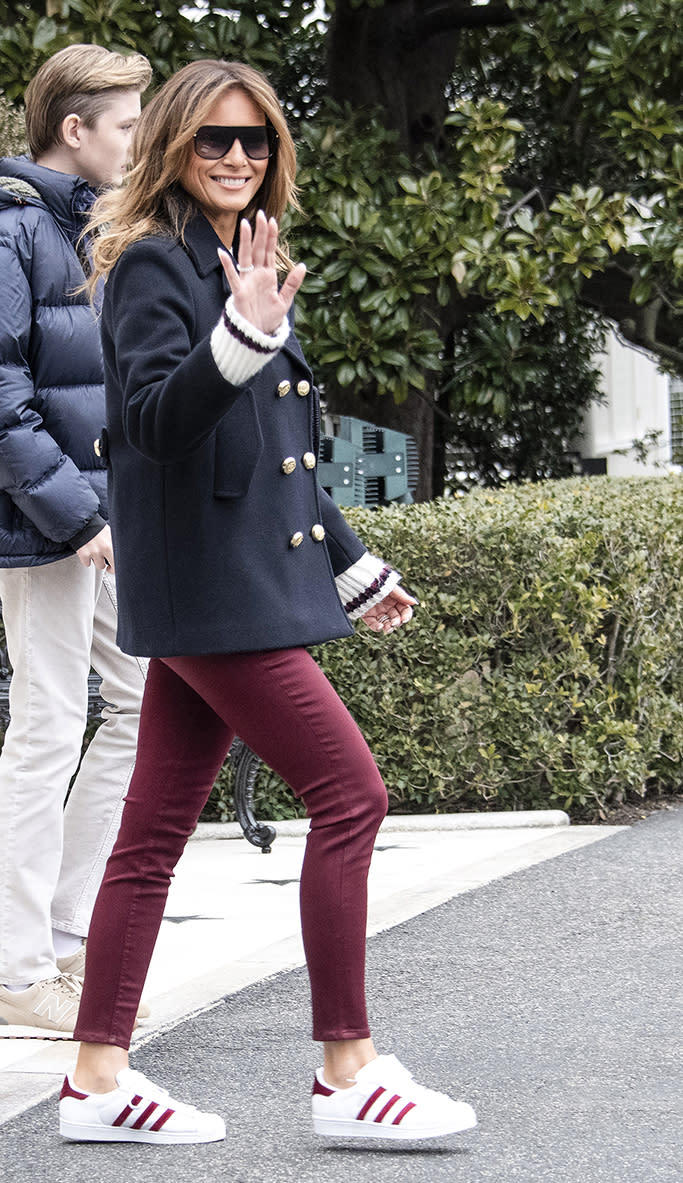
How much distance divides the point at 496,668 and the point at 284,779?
3.48 meters

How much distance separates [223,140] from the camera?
2.76 m

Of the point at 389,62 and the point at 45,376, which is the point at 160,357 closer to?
the point at 45,376

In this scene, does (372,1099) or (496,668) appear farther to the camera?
(496,668)

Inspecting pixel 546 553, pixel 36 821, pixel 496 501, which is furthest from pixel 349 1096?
pixel 496 501

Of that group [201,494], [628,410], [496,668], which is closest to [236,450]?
[201,494]

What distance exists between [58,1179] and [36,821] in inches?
36.4

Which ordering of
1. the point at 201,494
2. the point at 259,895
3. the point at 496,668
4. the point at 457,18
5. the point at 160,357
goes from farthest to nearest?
the point at 457,18 < the point at 496,668 < the point at 259,895 < the point at 201,494 < the point at 160,357

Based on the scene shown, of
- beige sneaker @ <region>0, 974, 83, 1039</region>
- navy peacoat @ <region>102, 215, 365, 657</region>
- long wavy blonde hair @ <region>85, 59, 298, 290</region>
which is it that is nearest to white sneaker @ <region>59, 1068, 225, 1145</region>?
beige sneaker @ <region>0, 974, 83, 1039</region>

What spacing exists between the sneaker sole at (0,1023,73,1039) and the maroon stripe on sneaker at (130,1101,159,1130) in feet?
2.08

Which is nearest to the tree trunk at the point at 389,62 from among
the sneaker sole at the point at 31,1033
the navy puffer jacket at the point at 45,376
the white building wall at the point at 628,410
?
the navy puffer jacket at the point at 45,376

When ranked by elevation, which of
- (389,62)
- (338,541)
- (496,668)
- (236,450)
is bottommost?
(496,668)

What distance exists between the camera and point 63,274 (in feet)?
11.7

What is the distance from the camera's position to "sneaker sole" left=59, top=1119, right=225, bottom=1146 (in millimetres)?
2869

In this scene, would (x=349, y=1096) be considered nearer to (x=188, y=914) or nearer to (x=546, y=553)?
(x=188, y=914)
